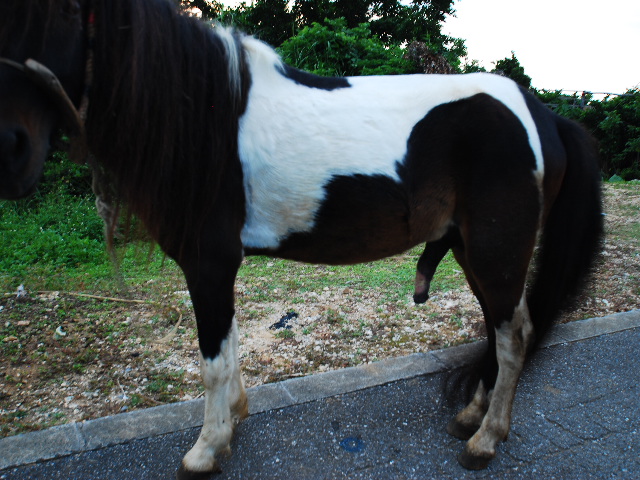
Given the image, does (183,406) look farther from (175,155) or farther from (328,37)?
(328,37)

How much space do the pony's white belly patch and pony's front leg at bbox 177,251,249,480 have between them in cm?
24

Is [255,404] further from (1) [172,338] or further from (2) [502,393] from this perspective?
(2) [502,393]

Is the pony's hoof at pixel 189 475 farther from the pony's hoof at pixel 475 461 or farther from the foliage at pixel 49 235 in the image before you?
the foliage at pixel 49 235

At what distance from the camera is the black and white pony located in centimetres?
158

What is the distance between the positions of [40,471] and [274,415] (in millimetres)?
1038

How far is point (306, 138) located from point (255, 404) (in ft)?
4.72

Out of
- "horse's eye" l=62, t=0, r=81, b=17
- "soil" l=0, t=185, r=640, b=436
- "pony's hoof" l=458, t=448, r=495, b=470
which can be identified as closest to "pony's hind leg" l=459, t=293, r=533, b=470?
"pony's hoof" l=458, t=448, r=495, b=470

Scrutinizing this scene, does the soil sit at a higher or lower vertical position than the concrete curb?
lower

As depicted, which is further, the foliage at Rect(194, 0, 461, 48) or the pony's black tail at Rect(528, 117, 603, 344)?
the foliage at Rect(194, 0, 461, 48)

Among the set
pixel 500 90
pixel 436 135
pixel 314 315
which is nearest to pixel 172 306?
pixel 314 315

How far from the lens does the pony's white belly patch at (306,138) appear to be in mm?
1826

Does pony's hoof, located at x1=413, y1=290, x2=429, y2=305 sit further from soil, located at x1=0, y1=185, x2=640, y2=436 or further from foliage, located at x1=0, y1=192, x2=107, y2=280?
→ foliage, located at x1=0, y1=192, x2=107, y2=280

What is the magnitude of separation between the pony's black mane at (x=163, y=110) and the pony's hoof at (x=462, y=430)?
157 centimetres

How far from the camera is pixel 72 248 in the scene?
196 inches
